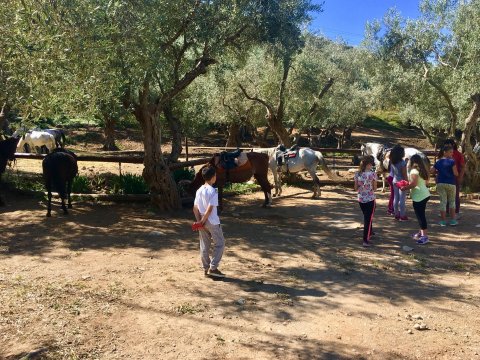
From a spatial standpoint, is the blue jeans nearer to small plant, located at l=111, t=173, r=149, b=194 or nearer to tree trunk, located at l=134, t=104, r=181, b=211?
tree trunk, located at l=134, t=104, r=181, b=211

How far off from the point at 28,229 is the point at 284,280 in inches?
213

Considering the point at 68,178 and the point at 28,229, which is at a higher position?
the point at 68,178

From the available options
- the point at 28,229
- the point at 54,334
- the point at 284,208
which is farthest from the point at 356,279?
the point at 28,229

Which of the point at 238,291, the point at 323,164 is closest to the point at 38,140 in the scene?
the point at 323,164

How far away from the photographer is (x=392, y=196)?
31.5 ft

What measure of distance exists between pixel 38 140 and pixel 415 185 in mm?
15287

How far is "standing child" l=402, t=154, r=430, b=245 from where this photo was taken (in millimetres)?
7207

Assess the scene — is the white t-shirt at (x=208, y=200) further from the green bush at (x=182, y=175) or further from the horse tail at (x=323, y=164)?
the horse tail at (x=323, y=164)

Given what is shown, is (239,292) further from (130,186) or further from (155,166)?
(130,186)

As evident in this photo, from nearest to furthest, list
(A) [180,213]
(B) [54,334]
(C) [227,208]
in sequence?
1. (B) [54,334]
2. (A) [180,213]
3. (C) [227,208]

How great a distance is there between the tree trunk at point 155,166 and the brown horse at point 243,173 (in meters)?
0.65

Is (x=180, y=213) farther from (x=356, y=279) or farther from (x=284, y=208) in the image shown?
(x=356, y=279)

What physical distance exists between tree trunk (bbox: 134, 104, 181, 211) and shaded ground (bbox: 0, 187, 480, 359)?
106 cm

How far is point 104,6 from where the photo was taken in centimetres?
686
